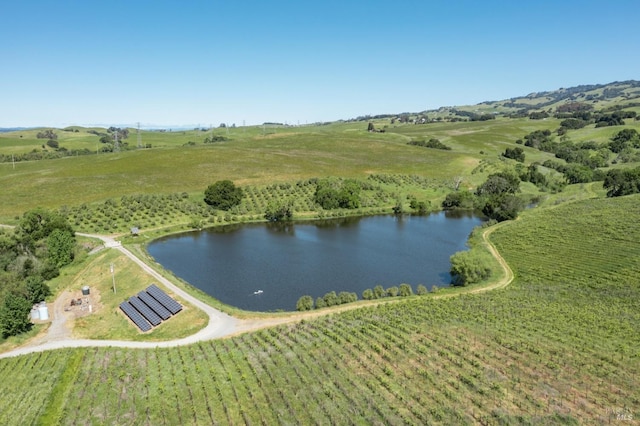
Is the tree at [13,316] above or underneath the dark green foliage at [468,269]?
above

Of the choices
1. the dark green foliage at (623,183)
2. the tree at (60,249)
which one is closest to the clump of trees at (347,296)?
the tree at (60,249)

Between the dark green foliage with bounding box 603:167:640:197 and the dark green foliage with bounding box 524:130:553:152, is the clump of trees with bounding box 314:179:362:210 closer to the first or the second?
the dark green foliage with bounding box 603:167:640:197

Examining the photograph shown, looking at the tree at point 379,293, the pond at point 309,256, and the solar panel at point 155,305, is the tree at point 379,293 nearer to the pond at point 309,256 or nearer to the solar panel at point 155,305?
the pond at point 309,256

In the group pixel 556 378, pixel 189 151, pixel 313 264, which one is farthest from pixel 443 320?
pixel 189 151

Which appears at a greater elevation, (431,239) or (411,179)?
(411,179)

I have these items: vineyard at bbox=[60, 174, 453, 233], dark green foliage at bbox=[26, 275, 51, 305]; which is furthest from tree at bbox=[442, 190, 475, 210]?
dark green foliage at bbox=[26, 275, 51, 305]

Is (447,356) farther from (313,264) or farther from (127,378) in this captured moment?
(313,264)
